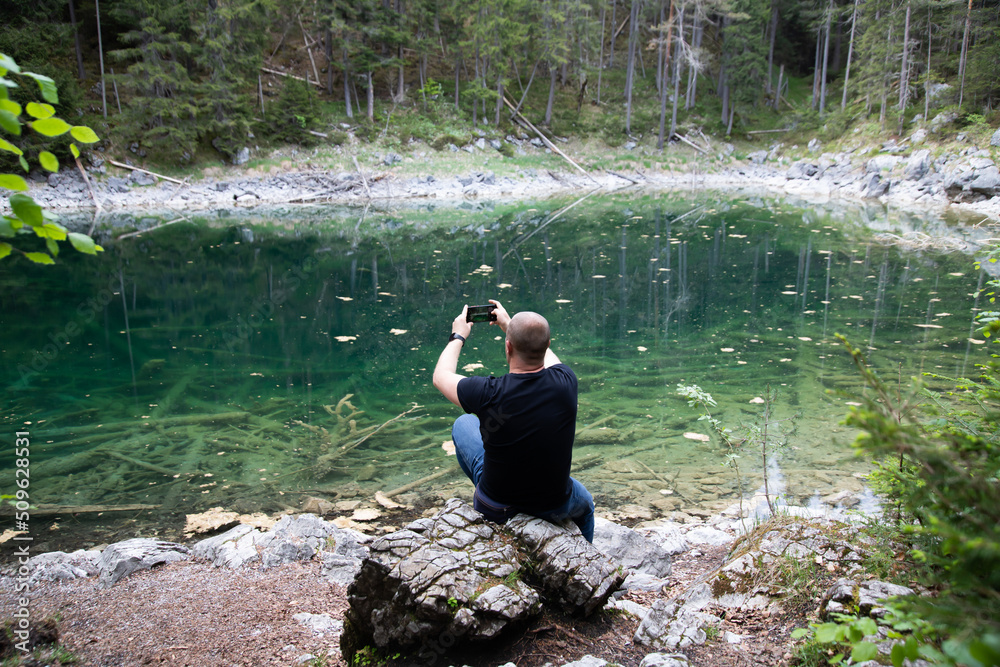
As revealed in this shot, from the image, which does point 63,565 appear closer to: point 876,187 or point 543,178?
point 876,187

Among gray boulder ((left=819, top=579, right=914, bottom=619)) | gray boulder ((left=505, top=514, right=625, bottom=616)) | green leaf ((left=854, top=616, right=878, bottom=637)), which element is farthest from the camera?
gray boulder ((left=505, top=514, right=625, bottom=616))

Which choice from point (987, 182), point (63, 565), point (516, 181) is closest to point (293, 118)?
point (516, 181)

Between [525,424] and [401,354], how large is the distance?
5376 millimetres

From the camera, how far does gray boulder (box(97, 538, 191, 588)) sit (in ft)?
11.3

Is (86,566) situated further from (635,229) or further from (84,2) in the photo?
(84,2)

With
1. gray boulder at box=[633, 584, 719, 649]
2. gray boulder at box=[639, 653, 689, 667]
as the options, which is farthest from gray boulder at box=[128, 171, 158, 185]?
gray boulder at box=[639, 653, 689, 667]

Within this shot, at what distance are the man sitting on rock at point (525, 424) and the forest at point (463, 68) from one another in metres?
20.1

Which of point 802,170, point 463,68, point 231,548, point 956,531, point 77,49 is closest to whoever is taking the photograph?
point 956,531

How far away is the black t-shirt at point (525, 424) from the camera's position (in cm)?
271

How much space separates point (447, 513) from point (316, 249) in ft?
43.4

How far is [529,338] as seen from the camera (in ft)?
8.95

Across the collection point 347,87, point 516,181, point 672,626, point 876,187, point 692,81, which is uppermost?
point 692,81

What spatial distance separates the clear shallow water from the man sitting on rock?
4.97 ft

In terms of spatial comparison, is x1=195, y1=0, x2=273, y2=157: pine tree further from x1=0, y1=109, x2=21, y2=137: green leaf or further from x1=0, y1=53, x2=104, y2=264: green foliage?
x1=0, y1=109, x2=21, y2=137: green leaf
